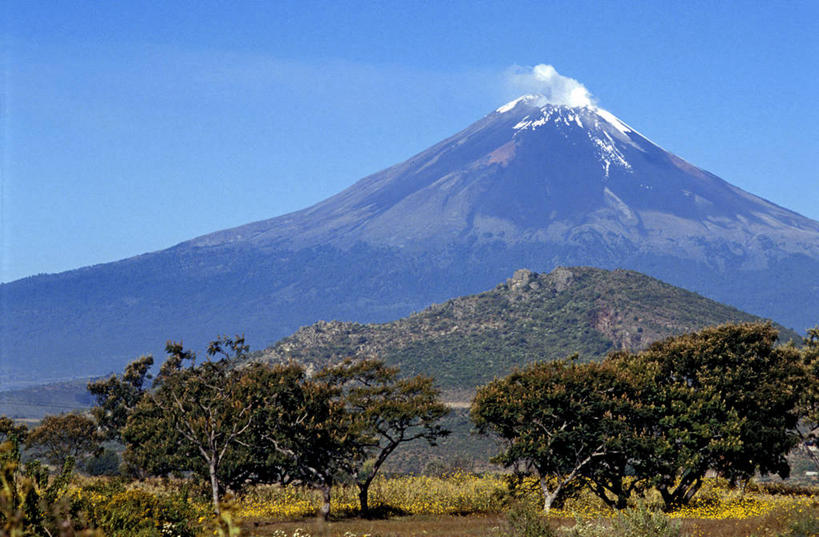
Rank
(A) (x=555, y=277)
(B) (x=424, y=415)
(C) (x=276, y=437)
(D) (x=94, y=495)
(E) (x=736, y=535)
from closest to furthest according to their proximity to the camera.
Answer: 1. (D) (x=94, y=495)
2. (E) (x=736, y=535)
3. (C) (x=276, y=437)
4. (B) (x=424, y=415)
5. (A) (x=555, y=277)

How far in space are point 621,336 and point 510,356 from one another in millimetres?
19297

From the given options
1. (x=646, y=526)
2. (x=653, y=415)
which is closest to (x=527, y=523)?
(x=646, y=526)

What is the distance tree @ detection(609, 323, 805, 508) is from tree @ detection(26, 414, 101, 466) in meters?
45.7

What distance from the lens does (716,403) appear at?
41438 millimetres

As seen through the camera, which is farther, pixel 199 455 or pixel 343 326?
pixel 343 326

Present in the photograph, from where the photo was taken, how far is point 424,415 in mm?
45062

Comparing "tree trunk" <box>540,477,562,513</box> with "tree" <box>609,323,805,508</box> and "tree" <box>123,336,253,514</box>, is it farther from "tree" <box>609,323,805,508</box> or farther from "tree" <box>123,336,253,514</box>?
"tree" <box>123,336,253,514</box>

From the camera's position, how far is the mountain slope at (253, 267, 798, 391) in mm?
139750

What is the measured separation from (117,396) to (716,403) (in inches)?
2042

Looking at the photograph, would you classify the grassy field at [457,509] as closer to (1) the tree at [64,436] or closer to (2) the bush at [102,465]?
(1) the tree at [64,436]

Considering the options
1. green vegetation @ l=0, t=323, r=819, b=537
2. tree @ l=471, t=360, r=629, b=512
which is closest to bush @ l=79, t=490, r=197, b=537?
green vegetation @ l=0, t=323, r=819, b=537

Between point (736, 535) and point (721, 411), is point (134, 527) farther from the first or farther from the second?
point (721, 411)

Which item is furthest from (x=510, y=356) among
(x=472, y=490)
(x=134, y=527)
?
(x=134, y=527)

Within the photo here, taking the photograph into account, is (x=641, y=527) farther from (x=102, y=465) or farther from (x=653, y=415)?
(x=102, y=465)
